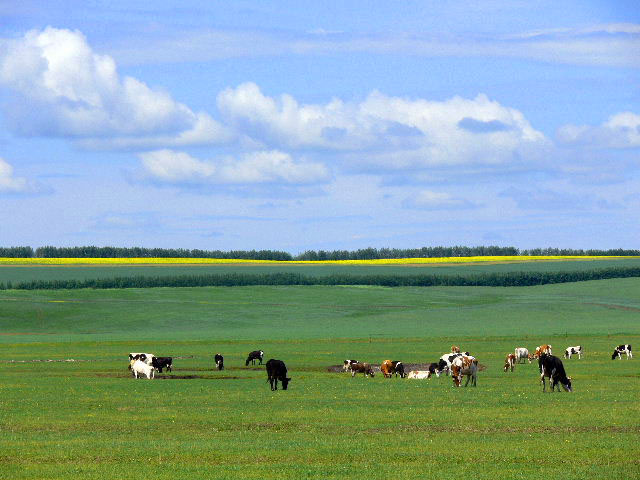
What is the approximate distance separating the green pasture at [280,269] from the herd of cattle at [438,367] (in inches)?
3585

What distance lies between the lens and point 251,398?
3819cm

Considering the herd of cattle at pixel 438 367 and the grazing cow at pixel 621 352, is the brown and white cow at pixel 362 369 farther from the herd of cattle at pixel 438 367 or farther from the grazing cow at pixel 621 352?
the grazing cow at pixel 621 352

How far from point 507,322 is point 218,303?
3696 cm

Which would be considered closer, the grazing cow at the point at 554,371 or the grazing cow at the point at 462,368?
the grazing cow at the point at 554,371

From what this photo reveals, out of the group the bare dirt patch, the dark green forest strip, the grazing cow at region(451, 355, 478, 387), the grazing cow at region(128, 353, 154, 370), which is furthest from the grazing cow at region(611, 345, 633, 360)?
the dark green forest strip

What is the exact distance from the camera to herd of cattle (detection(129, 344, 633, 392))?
131 ft

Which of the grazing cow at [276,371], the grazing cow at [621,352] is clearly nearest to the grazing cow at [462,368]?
the grazing cow at [276,371]

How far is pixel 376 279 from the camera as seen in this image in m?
151

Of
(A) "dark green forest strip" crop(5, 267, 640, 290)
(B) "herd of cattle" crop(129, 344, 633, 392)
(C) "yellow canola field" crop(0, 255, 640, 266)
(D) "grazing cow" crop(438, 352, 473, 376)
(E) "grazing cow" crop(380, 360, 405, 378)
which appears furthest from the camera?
(C) "yellow canola field" crop(0, 255, 640, 266)

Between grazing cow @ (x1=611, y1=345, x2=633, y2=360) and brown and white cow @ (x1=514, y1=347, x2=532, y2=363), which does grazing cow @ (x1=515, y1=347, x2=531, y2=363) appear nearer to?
brown and white cow @ (x1=514, y1=347, x2=532, y2=363)

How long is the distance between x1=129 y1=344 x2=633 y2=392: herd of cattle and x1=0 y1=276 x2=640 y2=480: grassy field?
32.4 inches

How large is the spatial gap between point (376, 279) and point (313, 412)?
118 m

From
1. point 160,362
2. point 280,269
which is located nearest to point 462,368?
point 160,362

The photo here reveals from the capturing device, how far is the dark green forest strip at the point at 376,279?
469ft
